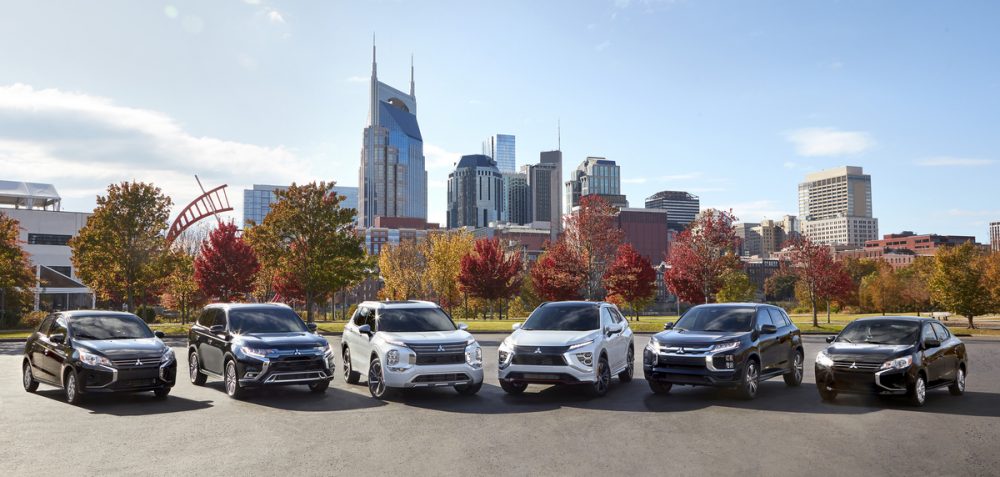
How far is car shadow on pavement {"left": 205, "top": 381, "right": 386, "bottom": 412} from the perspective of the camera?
13.2 metres

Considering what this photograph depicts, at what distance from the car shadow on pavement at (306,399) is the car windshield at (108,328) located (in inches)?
→ 83.4

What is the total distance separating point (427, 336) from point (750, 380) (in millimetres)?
6362

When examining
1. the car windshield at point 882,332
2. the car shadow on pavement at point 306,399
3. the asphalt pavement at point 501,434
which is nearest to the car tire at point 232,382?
the car shadow on pavement at point 306,399

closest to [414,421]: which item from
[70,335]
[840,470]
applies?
[840,470]

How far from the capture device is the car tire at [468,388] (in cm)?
1452

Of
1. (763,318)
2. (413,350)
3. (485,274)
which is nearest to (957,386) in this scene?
(763,318)

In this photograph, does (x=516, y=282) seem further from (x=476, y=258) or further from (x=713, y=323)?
(x=713, y=323)

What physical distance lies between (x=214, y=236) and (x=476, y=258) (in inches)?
705

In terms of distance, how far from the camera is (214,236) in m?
44.8

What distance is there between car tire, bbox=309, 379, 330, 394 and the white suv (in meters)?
3.56

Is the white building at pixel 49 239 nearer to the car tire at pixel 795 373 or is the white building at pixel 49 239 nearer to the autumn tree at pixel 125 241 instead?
the autumn tree at pixel 125 241

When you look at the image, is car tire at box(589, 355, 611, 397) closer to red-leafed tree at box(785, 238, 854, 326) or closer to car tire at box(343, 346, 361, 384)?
car tire at box(343, 346, 361, 384)

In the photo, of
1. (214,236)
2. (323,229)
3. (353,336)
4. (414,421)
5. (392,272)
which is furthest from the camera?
(392,272)

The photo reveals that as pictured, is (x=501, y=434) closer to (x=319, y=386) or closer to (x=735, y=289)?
(x=319, y=386)
